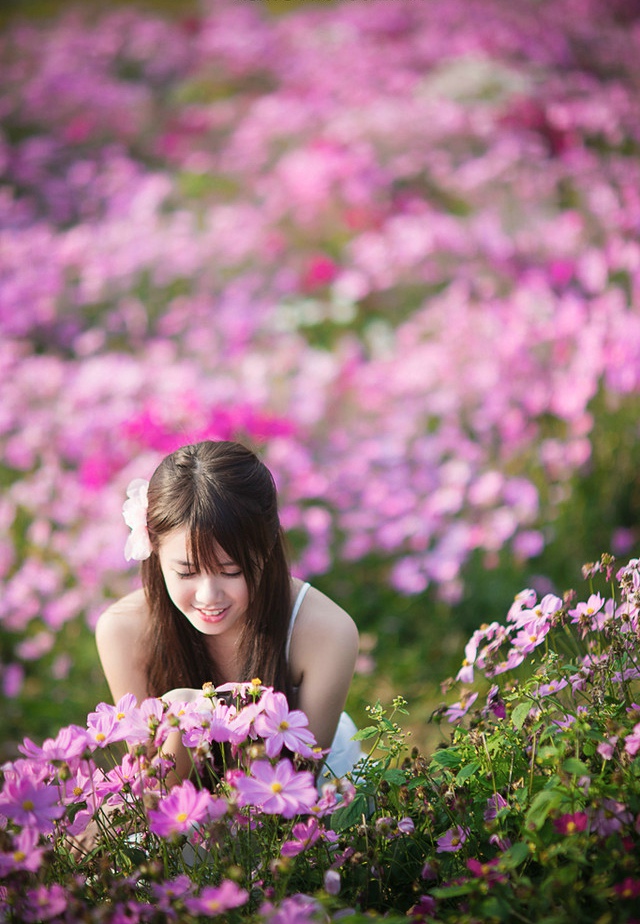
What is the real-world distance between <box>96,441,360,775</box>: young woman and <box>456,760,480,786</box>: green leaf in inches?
16.9

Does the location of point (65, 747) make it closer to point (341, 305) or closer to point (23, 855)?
point (23, 855)

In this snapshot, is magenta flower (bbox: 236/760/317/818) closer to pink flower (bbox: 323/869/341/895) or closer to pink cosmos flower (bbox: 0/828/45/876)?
pink flower (bbox: 323/869/341/895)

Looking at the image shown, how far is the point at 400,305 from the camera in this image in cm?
457

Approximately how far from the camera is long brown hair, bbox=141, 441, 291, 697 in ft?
4.50

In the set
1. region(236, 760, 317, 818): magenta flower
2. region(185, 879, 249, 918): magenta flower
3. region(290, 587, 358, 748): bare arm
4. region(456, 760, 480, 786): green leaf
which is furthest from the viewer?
region(290, 587, 358, 748): bare arm

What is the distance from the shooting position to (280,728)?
42.0 inches

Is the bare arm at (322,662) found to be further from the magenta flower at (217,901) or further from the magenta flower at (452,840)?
the magenta flower at (217,901)

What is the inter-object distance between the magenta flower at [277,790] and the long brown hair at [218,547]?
1.45 ft

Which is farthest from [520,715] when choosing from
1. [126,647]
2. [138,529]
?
[126,647]

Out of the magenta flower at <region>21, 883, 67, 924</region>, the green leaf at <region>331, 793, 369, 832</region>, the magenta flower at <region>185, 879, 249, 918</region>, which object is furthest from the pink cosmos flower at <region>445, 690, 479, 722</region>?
the magenta flower at <region>21, 883, 67, 924</region>

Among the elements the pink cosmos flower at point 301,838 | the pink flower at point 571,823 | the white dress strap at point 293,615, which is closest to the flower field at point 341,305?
the pink flower at point 571,823

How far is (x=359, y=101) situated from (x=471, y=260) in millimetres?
2200

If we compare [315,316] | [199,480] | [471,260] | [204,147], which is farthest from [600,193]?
[199,480]

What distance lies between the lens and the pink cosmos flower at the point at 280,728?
1.03 meters
